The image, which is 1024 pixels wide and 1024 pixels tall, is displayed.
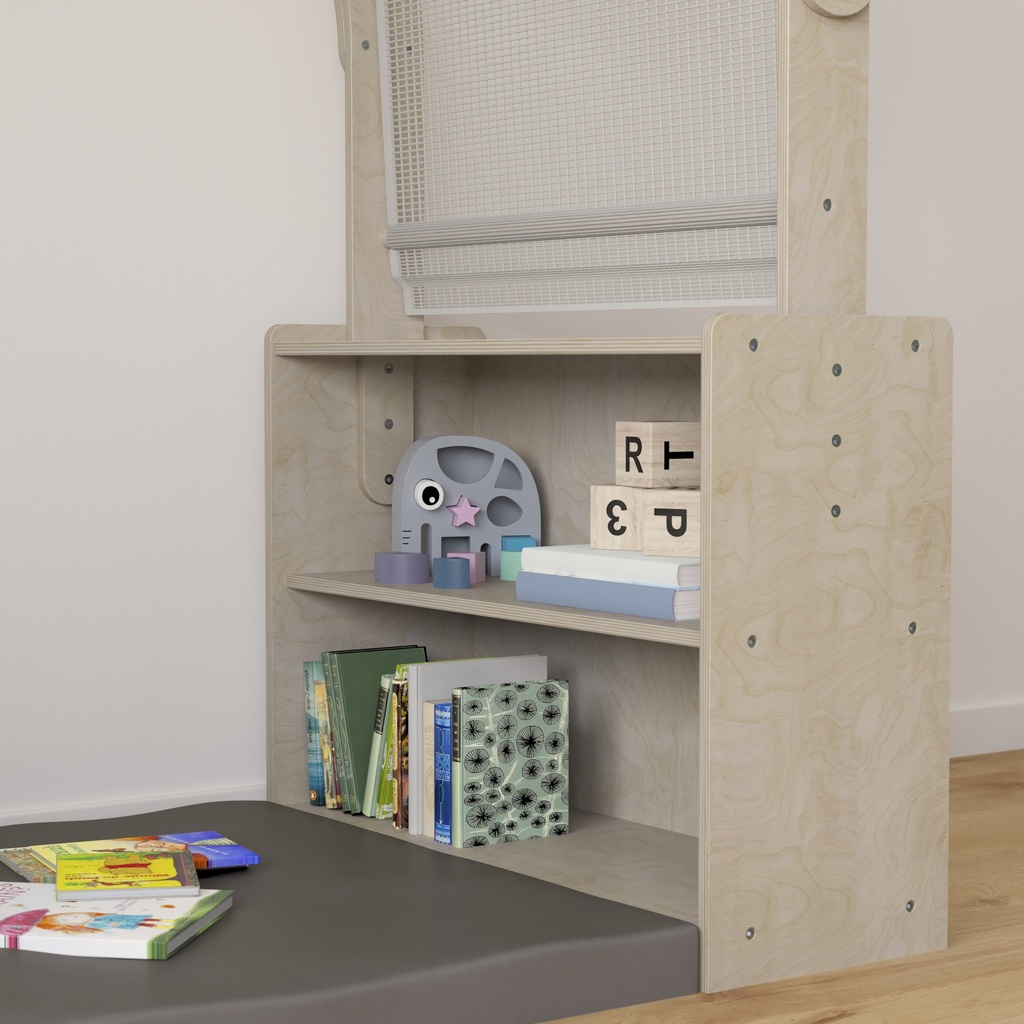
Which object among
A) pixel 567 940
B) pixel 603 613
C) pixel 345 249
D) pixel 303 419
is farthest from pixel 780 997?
pixel 345 249

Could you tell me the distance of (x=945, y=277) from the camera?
2.92 m

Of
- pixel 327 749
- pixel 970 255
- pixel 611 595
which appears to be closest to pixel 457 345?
pixel 611 595

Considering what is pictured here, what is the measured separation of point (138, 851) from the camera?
1.73 metres

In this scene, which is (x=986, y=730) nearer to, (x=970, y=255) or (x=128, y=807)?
(x=970, y=255)

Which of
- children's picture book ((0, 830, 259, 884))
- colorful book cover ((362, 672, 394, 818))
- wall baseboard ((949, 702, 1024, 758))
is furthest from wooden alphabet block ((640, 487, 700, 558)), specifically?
wall baseboard ((949, 702, 1024, 758))

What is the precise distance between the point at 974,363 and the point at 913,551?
4.63 ft

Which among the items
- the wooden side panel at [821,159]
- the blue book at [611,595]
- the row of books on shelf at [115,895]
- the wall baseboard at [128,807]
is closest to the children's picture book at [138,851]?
the row of books on shelf at [115,895]

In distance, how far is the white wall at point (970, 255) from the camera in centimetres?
286

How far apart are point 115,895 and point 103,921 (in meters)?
0.08

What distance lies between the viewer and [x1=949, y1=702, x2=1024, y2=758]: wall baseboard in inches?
118

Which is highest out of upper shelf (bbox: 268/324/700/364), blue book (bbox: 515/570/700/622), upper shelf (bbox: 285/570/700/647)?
upper shelf (bbox: 268/324/700/364)

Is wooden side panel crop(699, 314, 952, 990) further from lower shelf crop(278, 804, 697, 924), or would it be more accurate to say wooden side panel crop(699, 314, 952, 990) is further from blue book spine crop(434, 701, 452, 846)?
blue book spine crop(434, 701, 452, 846)

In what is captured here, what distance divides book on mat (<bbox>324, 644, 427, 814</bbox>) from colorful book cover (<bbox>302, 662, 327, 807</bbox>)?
56mm

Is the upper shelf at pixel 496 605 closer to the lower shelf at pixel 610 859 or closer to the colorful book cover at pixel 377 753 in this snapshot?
the colorful book cover at pixel 377 753
